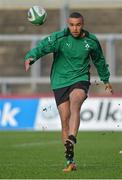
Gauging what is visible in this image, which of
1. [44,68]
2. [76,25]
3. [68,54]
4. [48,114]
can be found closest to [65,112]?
[68,54]

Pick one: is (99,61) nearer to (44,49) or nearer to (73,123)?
Result: (44,49)

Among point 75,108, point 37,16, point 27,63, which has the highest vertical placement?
point 37,16

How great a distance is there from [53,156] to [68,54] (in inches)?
145

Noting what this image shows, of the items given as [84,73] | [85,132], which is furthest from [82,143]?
[84,73]

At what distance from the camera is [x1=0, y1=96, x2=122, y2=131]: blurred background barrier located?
23891 millimetres

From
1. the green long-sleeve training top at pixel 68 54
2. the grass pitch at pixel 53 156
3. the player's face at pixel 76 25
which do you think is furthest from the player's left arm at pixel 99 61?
the grass pitch at pixel 53 156

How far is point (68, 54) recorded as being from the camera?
12.4m

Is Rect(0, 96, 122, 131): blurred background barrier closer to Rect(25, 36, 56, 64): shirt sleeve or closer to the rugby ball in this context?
the rugby ball

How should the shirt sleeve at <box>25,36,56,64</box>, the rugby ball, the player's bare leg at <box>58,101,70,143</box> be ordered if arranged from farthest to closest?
1. the rugby ball
2. the player's bare leg at <box>58,101,70,143</box>
3. the shirt sleeve at <box>25,36,56,64</box>

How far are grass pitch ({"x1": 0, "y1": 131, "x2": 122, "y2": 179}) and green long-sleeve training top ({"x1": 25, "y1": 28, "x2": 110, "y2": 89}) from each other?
4.41 feet

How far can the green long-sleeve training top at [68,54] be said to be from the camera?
1233cm

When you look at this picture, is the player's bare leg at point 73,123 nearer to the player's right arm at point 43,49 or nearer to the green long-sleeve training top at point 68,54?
the green long-sleeve training top at point 68,54

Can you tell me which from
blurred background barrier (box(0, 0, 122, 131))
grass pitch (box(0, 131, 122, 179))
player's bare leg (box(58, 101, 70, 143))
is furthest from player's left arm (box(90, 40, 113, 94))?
blurred background barrier (box(0, 0, 122, 131))

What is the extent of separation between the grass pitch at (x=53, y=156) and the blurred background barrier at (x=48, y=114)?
59 centimetres
